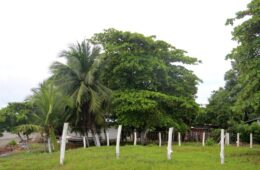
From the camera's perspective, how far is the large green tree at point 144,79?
24708 millimetres

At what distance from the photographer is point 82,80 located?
25078 millimetres

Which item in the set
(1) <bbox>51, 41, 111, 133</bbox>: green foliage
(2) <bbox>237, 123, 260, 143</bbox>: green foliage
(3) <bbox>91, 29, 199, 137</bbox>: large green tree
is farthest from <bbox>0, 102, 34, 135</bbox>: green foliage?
(2) <bbox>237, 123, 260, 143</bbox>: green foliage

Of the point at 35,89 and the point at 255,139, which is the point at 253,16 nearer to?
the point at 35,89

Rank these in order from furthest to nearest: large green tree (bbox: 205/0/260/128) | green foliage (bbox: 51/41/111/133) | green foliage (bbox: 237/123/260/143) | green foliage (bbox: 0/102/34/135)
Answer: green foliage (bbox: 237/123/260/143), green foliage (bbox: 0/102/34/135), green foliage (bbox: 51/41/111/133), large green tree (bbox: 205/0/260/128)

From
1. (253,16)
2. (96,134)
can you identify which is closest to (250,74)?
(253,16)

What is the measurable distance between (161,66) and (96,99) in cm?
502

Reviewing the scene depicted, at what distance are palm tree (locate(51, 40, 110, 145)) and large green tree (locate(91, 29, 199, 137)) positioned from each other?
0.95m

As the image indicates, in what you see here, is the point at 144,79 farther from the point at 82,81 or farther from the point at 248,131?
the point at 248,131

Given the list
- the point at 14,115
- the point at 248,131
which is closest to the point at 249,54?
the point at 248,131

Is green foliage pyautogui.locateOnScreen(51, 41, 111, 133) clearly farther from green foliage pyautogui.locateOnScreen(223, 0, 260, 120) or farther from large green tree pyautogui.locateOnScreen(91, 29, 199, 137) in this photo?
green foliage pyautogui.locateOnScreen(223, 0, 260, 120)

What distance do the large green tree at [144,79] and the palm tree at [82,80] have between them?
95 cm

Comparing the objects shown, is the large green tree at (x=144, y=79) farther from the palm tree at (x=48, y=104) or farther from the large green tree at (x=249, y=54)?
the large green tree at (x=249, y=54)

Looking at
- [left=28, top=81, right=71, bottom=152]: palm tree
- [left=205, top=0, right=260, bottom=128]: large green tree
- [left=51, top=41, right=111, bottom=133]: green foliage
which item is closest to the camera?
[left=205, top=0, right=260, bottom=128]: large green tree

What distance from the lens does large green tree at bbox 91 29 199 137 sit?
81.1 ft
